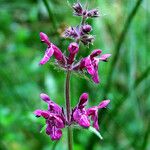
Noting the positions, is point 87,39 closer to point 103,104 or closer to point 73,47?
point 73,47

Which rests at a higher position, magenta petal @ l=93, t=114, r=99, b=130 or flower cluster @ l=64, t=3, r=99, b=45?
flower cluster @ l=64, t=3, r=99, b=45

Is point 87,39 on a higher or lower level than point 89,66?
higher

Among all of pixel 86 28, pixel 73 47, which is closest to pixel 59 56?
pixel 73 47

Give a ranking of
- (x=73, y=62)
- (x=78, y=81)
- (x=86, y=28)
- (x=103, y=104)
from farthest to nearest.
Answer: (x=78, y=81) → (x=103, y=104) → (x=73, y=62) → (x=86, y=28)

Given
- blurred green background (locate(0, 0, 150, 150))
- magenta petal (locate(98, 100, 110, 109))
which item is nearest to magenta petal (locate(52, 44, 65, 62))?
magenta petal (locate(98, 100, 110, 109))

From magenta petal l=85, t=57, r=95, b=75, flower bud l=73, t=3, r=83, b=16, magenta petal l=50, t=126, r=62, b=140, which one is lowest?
magenta petal l=50, t=126, r=62, b=140

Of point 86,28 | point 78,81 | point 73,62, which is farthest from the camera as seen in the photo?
point 78,81

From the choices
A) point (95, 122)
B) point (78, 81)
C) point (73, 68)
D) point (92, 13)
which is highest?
point (92, 13)

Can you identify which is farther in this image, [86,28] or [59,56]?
[59,56]

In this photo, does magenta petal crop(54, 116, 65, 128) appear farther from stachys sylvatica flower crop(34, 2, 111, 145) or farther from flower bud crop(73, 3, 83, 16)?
flower bud crop(73, 3, 83, 16)

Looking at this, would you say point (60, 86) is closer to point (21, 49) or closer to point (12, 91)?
point (21, 49)
